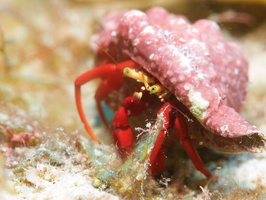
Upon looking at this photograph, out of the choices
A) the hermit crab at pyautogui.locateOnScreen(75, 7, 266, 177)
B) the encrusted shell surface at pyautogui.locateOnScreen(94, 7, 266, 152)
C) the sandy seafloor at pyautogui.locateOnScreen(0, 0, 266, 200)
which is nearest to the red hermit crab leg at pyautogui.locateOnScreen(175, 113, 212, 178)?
the hermit crab at pyautogui.locateOnScreen(75, 7, 266, 177)

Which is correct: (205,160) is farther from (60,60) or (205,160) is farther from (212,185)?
(60,60)

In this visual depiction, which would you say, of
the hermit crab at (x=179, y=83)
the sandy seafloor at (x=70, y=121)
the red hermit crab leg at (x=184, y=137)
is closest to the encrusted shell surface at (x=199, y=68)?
the hermit crab at (x=179, y=83)

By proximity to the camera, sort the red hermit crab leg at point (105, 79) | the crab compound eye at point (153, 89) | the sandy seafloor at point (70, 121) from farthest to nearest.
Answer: the red hermit crab leg at point (105, 79) → the crab compound eye at point (153, 89) → the sandy seafloor at point (70, 121)

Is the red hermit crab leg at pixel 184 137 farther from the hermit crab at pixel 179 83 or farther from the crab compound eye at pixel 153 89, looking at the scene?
the crab compound eye at pixel 153 89

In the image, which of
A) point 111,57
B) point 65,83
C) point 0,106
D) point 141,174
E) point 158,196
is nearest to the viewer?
point 141,174

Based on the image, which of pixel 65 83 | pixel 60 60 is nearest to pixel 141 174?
pixel 65 83

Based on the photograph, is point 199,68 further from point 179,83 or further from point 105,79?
point 105,79

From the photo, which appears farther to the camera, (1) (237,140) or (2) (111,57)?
(2) (111,57)

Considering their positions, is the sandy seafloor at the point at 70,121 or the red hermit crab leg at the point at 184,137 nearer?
the sandy seafloor at the point at 70,121
